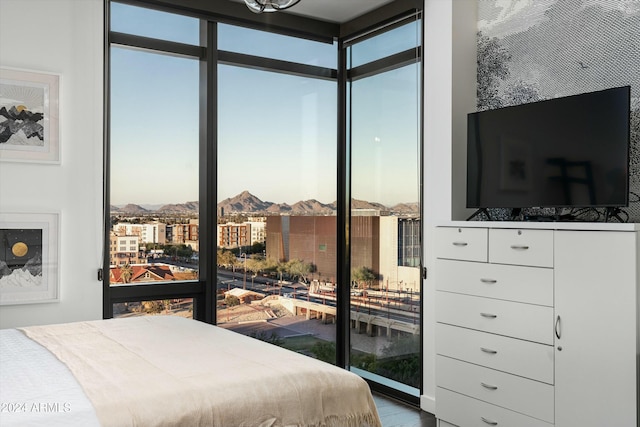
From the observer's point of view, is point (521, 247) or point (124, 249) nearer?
point (521, 247)

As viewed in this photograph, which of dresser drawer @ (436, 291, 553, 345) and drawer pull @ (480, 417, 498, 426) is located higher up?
dresser drawer @ (436, 291, 553, 345)

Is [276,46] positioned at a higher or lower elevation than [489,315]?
higher

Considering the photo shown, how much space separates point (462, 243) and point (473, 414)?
0.87 m

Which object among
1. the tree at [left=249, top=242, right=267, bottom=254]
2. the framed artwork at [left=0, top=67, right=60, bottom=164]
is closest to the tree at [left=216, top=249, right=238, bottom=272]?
the tree at [left=249, top=242, right=267, bottom=254]

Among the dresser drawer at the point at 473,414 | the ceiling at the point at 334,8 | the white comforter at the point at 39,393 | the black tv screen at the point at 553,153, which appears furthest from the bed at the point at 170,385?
the ceiling at the point at 334,8

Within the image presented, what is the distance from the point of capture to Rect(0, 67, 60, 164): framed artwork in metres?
3.46

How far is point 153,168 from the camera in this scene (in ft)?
13.2

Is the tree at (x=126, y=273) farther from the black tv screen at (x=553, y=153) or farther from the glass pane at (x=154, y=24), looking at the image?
the black tv screen at (x=553, y=153)

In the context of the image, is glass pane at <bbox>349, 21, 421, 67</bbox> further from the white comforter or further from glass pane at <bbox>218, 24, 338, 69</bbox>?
the white comforter

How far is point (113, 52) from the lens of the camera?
3.91m

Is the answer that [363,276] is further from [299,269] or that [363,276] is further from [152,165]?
[152,165]

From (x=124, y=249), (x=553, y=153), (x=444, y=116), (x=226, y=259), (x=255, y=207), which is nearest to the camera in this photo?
(x=553, y=153)

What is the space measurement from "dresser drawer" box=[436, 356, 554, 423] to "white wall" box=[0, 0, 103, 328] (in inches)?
81.4

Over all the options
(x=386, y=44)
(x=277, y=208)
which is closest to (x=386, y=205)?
(x=277, y=208)
